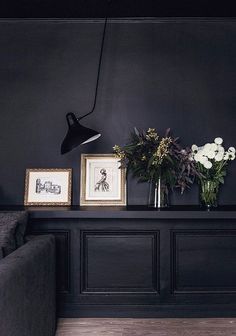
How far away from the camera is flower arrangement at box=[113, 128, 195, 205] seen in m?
2.96

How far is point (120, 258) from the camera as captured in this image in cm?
295

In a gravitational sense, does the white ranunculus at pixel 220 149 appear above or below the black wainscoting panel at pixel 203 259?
above

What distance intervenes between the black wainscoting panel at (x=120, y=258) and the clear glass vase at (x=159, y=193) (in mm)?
222

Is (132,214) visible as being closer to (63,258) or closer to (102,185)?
(102,185)

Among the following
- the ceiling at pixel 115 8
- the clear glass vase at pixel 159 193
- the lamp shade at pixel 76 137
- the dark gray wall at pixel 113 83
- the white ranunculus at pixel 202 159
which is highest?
the ceiling at pixel 115 8

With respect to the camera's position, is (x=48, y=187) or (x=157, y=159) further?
(x=48, y=187)

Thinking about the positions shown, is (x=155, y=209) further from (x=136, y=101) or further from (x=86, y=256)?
(x=136, y=101)

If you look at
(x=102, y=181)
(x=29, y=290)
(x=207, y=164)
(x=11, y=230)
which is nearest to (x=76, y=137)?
(x=102, y=181)

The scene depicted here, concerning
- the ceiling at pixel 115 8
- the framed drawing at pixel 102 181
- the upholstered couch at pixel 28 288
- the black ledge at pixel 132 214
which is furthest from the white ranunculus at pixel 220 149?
the upholstered couch at pixel 28 288

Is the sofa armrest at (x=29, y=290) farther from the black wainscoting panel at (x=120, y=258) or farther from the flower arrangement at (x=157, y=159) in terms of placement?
the flower arrangement at (x=157, y=159)

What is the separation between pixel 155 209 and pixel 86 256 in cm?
58

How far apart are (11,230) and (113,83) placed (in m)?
1.51

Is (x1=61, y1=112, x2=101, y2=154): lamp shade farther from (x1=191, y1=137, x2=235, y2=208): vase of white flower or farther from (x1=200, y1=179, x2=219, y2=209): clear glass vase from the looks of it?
(x1=200, y1=179, x2=219, y2=209): clear glass vase

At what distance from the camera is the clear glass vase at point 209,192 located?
9.94ft
